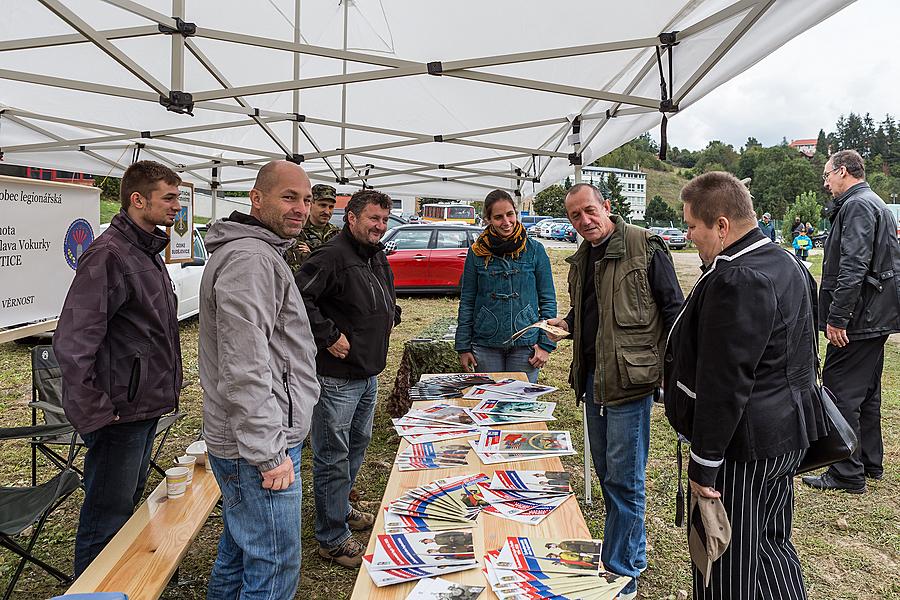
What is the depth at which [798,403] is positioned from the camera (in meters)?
1.69

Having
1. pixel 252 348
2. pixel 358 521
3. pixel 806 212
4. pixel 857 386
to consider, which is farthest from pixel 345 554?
pixel 806 212

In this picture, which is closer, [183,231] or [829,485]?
[829,485]

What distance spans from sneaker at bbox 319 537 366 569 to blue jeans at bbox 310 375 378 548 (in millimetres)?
24

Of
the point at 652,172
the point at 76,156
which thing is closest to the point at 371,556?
the point at 76,156

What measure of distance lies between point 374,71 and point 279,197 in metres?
1.18

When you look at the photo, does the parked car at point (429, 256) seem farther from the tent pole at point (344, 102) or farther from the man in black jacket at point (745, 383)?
the man in black jacket at point (745, 383)

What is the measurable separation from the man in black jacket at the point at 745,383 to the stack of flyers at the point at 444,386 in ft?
4.33

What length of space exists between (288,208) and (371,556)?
1008 mm

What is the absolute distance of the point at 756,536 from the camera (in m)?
1.72

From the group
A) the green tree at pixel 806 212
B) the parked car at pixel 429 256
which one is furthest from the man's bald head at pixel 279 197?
the green tree at pixel 806 212

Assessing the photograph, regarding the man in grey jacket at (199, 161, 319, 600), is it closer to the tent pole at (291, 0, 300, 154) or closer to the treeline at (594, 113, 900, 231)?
the tent pole at (291, 0, 300, 154)

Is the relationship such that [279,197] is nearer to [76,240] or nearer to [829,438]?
[829,438]

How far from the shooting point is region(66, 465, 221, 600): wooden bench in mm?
1727

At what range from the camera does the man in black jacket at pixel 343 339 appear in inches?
101
